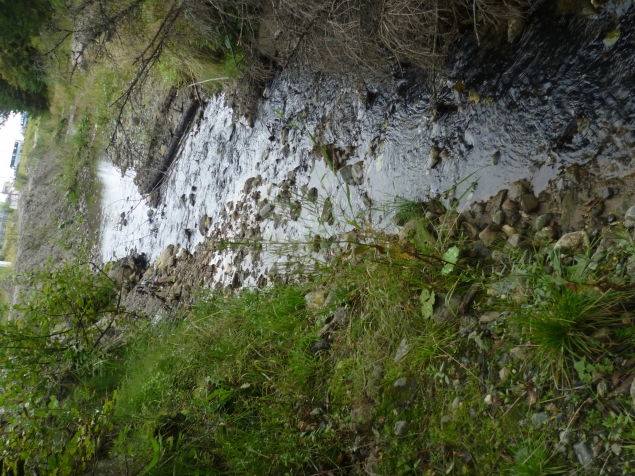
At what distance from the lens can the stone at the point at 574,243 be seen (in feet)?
8.49

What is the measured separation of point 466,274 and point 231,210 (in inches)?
128

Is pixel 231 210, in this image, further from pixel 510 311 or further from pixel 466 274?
pixel 510 311

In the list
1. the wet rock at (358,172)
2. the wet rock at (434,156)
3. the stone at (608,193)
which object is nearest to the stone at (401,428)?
the stone at (608,193)

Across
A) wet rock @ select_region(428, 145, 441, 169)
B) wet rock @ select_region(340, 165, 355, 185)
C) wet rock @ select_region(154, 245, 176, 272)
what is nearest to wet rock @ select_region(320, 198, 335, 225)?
wet rock @ select_region(340, 165, 355, 185)

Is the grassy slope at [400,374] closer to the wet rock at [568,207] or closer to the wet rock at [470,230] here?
the wet rock at [470,230]

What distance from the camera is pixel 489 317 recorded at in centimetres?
268

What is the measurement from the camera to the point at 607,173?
274 centimetres

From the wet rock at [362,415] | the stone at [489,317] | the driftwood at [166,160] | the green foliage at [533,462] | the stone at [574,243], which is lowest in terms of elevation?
the green foliage at [533,462]

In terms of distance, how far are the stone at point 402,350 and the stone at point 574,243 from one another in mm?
961

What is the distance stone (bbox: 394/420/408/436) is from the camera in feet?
9.21

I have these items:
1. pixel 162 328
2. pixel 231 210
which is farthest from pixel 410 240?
pixel 162 328

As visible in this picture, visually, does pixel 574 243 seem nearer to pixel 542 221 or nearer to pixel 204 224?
pixel 542 221

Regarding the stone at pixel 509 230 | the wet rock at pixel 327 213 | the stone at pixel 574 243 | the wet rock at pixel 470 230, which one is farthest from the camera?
the wet rock at pixel 327 213

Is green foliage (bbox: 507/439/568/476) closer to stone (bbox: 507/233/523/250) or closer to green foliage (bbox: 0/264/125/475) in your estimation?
stone (bbox: 507/233/523/250)
